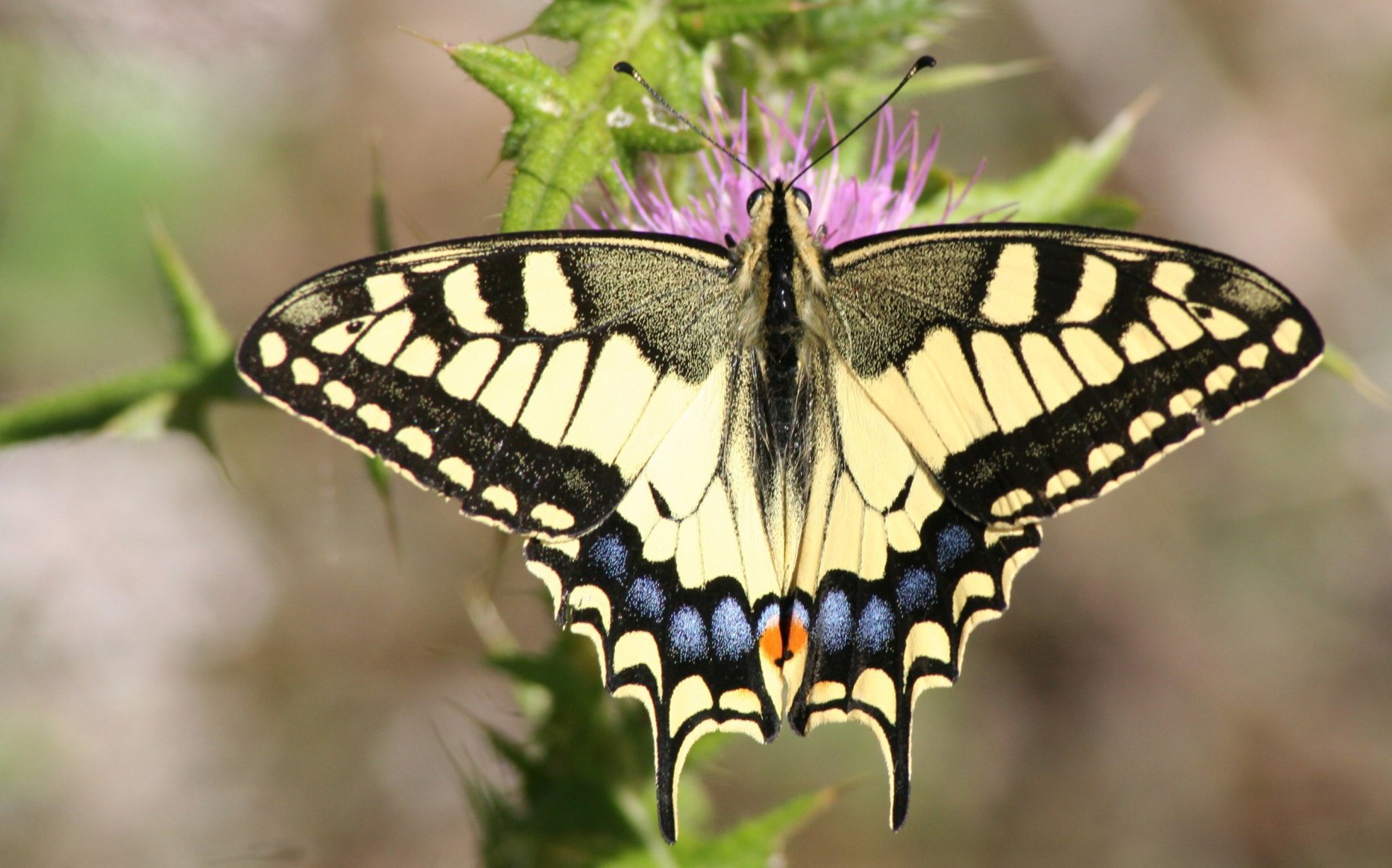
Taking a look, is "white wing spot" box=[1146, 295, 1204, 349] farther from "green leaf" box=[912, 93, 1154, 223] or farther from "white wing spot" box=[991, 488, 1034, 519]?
"green leaf" box=[912, 93, 1154, 223]

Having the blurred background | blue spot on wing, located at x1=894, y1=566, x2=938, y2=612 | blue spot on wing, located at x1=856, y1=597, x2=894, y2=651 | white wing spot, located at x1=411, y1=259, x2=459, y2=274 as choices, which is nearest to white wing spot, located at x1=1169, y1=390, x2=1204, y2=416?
blue spot on wing, located at x1=894, y1=566, x2=938, y2=612

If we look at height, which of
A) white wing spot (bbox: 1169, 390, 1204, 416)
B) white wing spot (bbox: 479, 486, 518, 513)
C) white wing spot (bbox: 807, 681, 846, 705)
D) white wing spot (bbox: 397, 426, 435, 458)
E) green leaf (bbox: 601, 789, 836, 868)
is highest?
white wing spot (bbox: 1169, 390, 1204, 416)

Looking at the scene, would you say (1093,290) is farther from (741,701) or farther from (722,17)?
(741,701)

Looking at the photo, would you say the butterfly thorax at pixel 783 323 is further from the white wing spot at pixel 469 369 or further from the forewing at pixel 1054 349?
the white wing spot at pixel 469 369

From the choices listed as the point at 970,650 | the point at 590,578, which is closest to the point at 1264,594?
the point at 970,650

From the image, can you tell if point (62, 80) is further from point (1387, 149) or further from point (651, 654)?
point (1387, 149)
